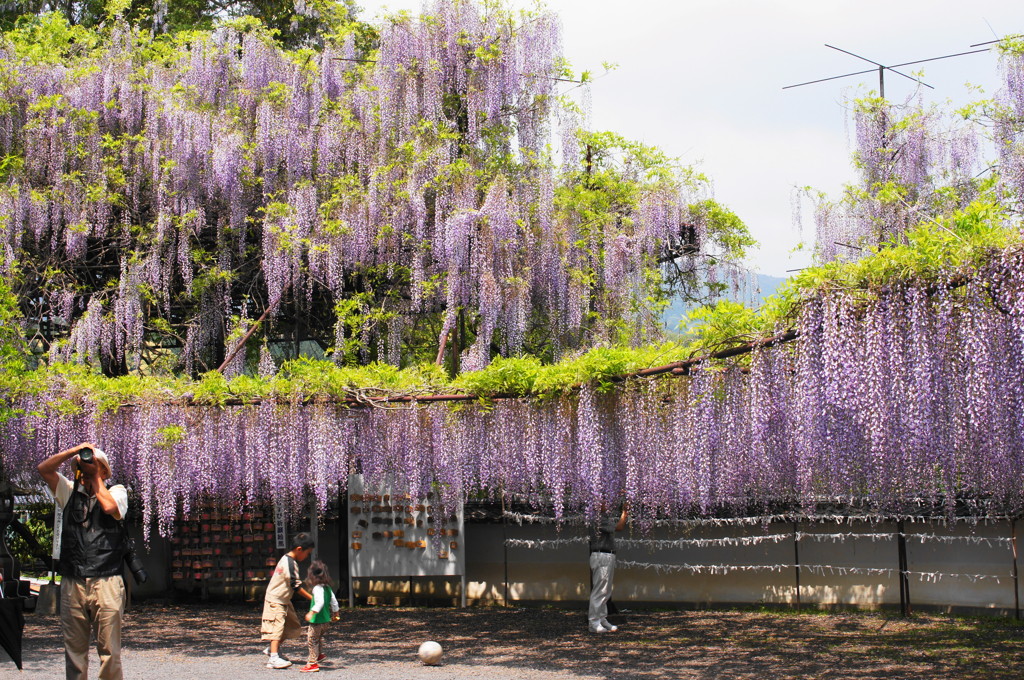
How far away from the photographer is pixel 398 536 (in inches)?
482

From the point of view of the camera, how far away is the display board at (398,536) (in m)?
12.1

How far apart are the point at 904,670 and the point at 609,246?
7433 millimetres

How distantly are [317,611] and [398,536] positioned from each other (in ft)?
12.7

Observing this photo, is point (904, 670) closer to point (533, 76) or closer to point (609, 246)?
point (609, 246)

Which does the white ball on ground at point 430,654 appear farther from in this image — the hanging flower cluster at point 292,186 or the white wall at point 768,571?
the hanging flower cluster at point 292,186

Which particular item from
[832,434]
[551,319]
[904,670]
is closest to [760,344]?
[832,434]

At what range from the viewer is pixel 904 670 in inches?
307

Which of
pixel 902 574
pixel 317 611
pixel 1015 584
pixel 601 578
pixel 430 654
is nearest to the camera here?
pixel 317 611

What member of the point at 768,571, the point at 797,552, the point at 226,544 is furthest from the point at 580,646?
the point at 226,544

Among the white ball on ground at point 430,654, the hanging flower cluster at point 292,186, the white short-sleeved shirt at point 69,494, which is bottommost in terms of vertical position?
the white ball on ground at point 430,654

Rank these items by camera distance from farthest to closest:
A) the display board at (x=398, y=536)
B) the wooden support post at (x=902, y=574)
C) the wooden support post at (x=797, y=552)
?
the display board at (x=398, y=536)
the wooden support post at (x=797, y=552)
the wooden support post at (x=902, y=574)

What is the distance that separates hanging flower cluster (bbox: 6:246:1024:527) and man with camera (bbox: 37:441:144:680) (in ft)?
13.0

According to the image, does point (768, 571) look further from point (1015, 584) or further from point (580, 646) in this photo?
point (580, 646)

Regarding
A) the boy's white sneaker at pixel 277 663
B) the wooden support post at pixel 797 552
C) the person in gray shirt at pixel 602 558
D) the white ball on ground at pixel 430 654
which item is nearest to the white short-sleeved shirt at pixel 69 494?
the boy's white sneaker at pixel 277 663
